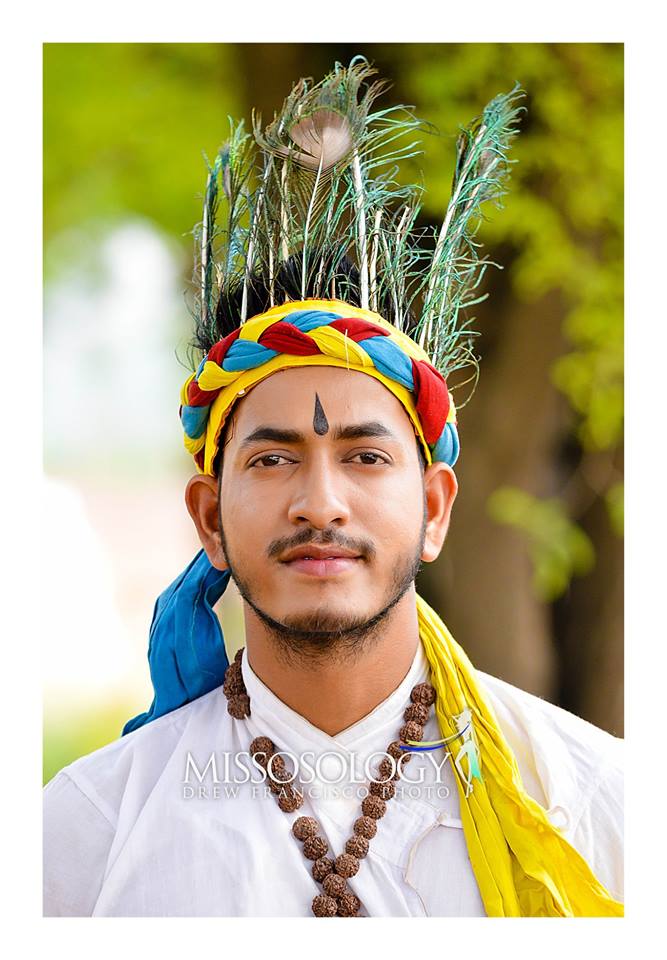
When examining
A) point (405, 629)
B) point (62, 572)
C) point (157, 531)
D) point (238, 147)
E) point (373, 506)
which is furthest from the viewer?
point (157, 531)

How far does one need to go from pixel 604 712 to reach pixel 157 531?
1.55 meters

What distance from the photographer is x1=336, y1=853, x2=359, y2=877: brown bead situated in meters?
2.15

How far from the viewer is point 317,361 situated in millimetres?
2193

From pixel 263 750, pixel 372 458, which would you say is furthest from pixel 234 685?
pixel 372 458

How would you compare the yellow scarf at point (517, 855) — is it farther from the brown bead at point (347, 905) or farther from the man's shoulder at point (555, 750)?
the brown bead at point (347, 905)

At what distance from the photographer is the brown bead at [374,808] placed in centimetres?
222

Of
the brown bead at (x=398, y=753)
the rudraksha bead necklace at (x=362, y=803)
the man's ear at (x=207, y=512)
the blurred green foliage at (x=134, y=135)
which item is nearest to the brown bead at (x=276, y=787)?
the rudraksha bead necklace at (x=362, y=803)

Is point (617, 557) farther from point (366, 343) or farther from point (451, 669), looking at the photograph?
point (366, 343)

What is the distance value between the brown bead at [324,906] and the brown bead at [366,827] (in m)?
0.14

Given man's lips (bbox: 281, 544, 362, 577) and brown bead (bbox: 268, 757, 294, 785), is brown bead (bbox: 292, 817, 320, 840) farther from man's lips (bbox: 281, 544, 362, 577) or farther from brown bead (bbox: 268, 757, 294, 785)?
man's lips (bbox: 281, 544, 362, 577)

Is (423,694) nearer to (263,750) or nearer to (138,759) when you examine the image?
(263,750)

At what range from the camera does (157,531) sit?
139 inches

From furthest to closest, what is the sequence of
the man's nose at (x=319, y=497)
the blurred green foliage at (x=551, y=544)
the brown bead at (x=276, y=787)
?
the blurred green foliage at (x=551, y=544)
the brown bead at (x=276, y=787)
the man's nose at (x=319, y=497)
